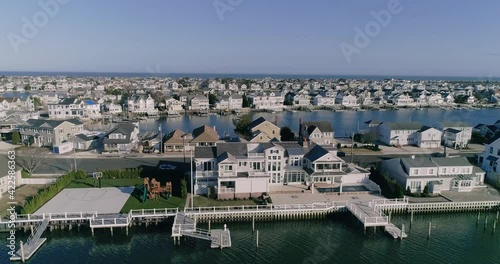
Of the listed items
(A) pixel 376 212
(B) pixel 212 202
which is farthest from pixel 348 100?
(B) pixel 212 202

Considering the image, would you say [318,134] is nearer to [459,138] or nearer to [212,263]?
[459,138]

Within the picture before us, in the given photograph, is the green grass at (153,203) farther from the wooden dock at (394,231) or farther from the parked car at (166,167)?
the wooden dock at (394,231)

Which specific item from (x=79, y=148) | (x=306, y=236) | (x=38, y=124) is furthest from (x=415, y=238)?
(x=38, y=124)

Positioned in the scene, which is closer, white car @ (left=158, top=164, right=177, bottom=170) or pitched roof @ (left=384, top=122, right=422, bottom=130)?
white car @ (left=158, top=164, right=177, bottom=170)

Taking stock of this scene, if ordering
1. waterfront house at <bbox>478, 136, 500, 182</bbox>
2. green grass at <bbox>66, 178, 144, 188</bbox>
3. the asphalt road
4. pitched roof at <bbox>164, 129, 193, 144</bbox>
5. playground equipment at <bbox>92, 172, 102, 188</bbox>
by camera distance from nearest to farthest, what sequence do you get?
green grass at <bbox>66, 178, 144, 188</bbox> → playground equipment at <bbox>92, 172, 102, 188</bbox> → waterfront house at <bbox>478, 136, 500, 182</bbox> → the asphalt road → pitched roof at <bbox>164, 129, 193, 144</bbox>

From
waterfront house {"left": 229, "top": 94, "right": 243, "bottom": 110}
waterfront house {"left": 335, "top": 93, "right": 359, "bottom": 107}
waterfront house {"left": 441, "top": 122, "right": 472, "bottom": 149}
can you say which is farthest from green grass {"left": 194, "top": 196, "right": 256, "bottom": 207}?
waterfront house {"left": 335, "top": 93, "right": 359, "bottom": 107}

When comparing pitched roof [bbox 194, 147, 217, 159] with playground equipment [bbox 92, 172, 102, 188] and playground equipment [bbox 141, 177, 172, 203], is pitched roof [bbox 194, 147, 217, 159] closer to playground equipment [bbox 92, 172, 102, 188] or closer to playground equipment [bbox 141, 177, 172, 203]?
playground equipment [bbox 141, 177, 172, 203]

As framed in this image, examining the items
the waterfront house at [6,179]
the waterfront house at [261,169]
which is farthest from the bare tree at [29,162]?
the waterfront house at [261,169]
